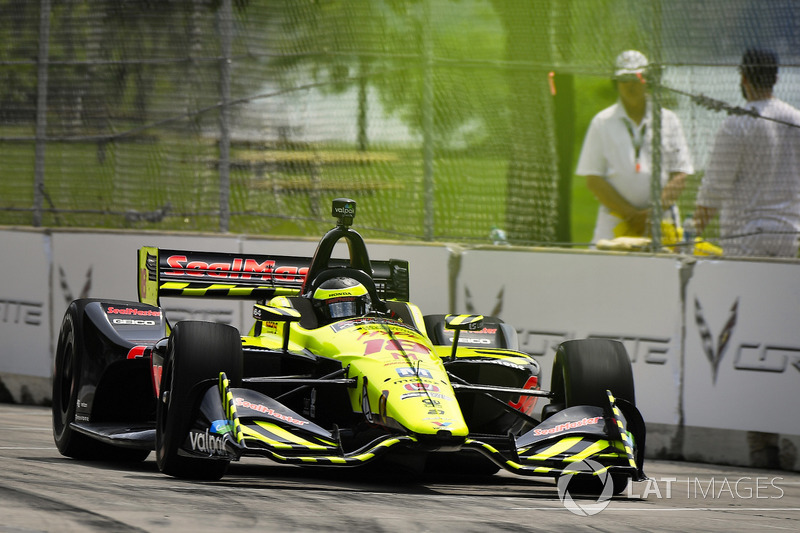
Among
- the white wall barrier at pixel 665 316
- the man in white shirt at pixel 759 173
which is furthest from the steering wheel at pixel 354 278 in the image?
the man in white shirt at pixel 759 173

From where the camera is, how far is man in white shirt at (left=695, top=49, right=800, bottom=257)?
917 centimetres

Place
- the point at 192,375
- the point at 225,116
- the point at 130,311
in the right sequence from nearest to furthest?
1. the point at 192,375
2. the point at 130,311
3. the point at 225,116

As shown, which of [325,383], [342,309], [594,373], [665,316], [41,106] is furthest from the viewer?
[41,106]

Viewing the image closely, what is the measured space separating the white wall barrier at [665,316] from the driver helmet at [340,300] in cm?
222

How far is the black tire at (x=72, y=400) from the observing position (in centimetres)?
796

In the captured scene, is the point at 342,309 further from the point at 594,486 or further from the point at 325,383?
the point at 594,486

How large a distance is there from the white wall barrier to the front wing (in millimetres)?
2174

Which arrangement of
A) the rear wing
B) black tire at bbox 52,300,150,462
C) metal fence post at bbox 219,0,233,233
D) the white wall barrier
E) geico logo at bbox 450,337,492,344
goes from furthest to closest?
1. metal fence post at bbox 219,0,233,233
2. the white wall barrier
3. the rear wing
4. geico logo at bbox 450,337,492,344
5. black tire at bbox 52,300,150,462

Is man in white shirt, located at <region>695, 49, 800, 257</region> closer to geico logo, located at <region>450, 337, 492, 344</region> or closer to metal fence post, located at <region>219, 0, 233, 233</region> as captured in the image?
geico logo, located at <region>450, 337, 492, 344</region>

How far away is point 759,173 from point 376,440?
13.8 ft

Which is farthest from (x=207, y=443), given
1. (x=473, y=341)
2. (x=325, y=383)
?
(x=473, y=341)

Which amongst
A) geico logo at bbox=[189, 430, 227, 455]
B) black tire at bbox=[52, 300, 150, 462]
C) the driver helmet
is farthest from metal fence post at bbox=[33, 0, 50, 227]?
geico logo at bbox=[189, 430, 227, 455]

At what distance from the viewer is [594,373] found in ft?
23.9
